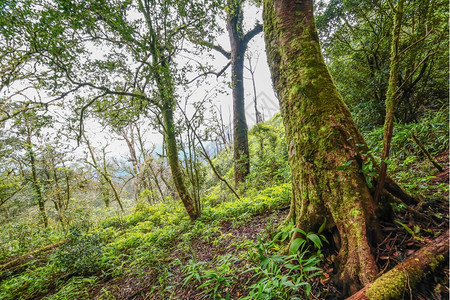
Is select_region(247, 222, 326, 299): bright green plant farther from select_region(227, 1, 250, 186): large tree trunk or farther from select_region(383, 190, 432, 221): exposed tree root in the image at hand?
select_region(227, 1, 250, 186): large tree trunk

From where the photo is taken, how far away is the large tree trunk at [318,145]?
1.40m

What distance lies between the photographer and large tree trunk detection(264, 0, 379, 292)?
1.40m

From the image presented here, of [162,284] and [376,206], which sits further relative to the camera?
[162,284]

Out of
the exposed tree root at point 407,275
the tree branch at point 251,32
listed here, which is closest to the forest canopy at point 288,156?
the exposed tree root at point 407,275

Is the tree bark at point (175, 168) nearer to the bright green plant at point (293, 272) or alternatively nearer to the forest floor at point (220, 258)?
the forest floor at point (220, 258)

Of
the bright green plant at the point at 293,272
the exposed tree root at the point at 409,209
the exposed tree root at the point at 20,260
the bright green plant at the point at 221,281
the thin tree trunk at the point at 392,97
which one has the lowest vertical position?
the exposed tree root at the point at 20,260

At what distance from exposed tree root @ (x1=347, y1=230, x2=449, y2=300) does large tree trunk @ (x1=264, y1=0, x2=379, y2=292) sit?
16 cm

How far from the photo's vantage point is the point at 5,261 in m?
4.74

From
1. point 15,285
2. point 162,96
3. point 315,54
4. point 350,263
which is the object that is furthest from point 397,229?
point 15,285

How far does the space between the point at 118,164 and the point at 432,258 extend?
16.8 m

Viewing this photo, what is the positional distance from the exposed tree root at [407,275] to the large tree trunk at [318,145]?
0.16 meters

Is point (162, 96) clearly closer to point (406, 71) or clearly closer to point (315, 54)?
point (315, 54)

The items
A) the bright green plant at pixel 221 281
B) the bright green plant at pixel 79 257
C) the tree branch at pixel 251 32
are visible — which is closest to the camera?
the bright green plant at pixel 221 281

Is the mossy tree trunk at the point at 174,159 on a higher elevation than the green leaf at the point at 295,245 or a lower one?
higher
